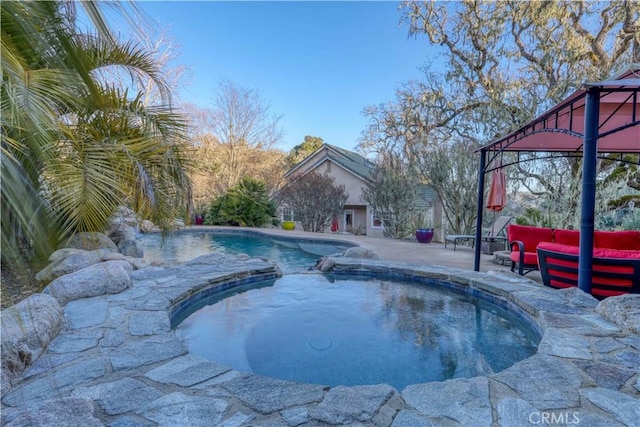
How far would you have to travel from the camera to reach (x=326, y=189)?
16.0 metres

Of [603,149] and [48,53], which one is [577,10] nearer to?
[603,149]

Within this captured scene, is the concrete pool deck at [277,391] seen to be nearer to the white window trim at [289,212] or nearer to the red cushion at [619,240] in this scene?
the red cushion at [619,240]

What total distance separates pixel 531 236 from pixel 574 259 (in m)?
2.03

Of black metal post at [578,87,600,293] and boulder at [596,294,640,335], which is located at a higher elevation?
black metal post at [578,87,600,293]

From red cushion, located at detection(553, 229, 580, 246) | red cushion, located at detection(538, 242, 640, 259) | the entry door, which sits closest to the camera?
red cushion, located at detection(538, 242, 640, 259)

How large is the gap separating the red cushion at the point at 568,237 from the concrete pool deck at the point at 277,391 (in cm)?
332

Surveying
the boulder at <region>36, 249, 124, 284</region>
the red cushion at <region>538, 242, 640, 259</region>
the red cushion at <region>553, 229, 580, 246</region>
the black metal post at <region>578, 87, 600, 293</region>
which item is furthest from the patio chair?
the boulder at <region>36, 249, 124, 284</region>

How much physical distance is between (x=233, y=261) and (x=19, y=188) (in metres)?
6.32

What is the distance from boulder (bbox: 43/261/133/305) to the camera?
4227mm

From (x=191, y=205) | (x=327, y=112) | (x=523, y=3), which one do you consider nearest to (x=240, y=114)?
(x=327, y=112)

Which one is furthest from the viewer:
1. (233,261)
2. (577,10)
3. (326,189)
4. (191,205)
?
(326,189)

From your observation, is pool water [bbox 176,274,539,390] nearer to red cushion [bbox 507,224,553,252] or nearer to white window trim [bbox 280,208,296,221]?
red cushion [bbox 507,224,553,252]

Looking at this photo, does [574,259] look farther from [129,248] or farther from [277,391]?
[129,248]

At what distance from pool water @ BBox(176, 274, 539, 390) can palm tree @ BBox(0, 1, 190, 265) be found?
6.42ft
